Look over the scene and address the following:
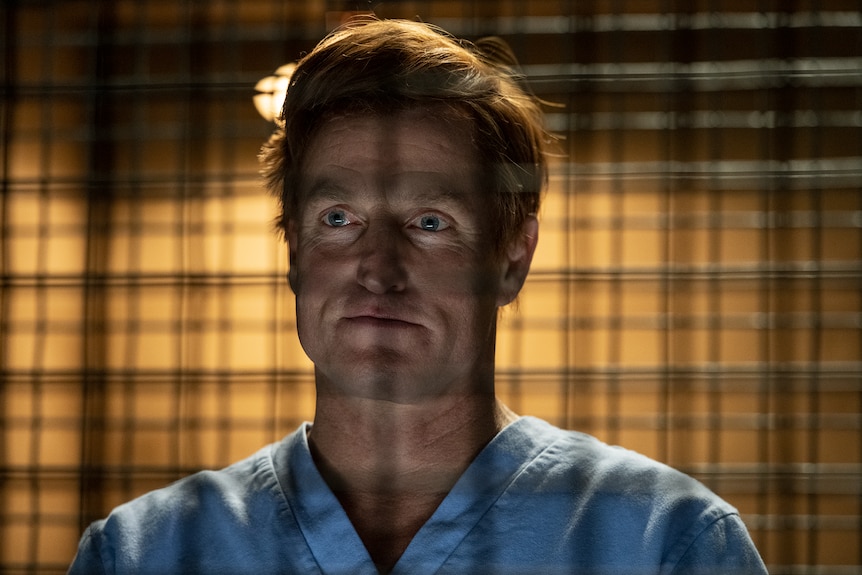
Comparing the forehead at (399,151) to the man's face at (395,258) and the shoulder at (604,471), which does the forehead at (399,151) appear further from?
the shoulder at (604,471)

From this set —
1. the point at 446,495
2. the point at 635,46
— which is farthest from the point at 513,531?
the point at 635,46

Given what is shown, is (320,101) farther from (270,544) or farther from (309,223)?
(270,544)

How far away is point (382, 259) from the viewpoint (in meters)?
0.60

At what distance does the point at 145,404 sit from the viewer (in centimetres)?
212

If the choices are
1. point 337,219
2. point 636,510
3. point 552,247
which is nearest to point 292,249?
point 337,219

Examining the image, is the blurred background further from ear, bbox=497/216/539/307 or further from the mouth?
the mouth

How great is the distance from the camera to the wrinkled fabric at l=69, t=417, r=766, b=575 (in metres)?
0.63

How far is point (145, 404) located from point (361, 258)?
1676 mm

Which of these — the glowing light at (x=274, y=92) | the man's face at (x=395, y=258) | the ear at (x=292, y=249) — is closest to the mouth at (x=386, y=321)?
the man's face at (x=395, y=258)

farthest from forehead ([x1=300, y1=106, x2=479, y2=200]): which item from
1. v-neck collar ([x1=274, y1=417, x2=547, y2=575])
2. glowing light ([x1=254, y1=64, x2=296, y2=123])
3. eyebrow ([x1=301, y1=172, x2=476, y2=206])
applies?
v-neck collar ([x1=274, y1=417, x2=547, y2=575])

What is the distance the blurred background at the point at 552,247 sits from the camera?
2.44ft

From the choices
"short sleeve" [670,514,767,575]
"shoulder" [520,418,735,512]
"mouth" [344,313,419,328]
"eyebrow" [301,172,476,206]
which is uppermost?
"eyebrow" [301,172,476,206]

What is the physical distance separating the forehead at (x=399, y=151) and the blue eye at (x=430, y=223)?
2 cm

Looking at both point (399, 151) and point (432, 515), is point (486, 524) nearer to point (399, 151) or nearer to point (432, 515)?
point (432, 515)
